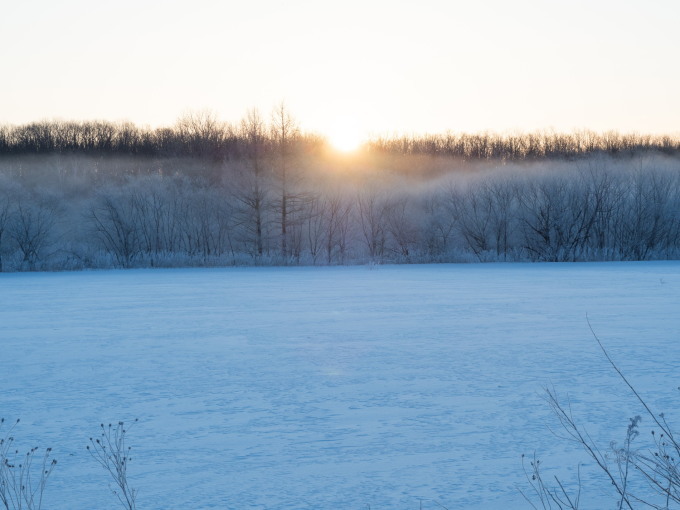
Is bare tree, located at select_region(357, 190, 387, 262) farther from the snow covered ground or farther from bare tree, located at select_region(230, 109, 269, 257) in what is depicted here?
the snow covered ground

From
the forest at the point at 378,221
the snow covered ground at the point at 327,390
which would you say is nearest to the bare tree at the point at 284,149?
the forest at the point at 378,221

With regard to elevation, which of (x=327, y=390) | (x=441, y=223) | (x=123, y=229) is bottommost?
(x=441, y=223)

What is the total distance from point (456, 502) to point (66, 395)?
10.7 ft

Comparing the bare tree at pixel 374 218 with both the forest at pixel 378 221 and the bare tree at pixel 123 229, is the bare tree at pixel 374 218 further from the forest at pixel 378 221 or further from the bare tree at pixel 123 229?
the bare tree at pixel 123 229

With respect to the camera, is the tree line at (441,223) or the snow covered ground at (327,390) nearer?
the snow covered ground at (327,390)

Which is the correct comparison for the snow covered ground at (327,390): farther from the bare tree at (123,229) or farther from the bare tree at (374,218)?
the bare tree at (374,218)

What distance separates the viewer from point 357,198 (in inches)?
1161

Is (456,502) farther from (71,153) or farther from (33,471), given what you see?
(71,153)

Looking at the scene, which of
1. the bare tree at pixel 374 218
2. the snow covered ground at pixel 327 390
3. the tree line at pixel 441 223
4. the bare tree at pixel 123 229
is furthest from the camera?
the bare tree at pixel 374 218

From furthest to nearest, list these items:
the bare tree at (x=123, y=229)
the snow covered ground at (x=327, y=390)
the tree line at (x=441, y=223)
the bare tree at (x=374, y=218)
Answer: the bare tree at (x=374, y=218)
the bare tree at (x=123, y=229)
the tree line at (x=441, y=223)
the snow covered ground at (x=327, y=390)

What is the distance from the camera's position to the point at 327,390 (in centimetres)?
532

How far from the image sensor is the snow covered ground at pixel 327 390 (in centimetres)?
345

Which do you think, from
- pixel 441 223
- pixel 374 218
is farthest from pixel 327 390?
pixel 441 223

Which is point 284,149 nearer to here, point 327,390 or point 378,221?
point 378,221
